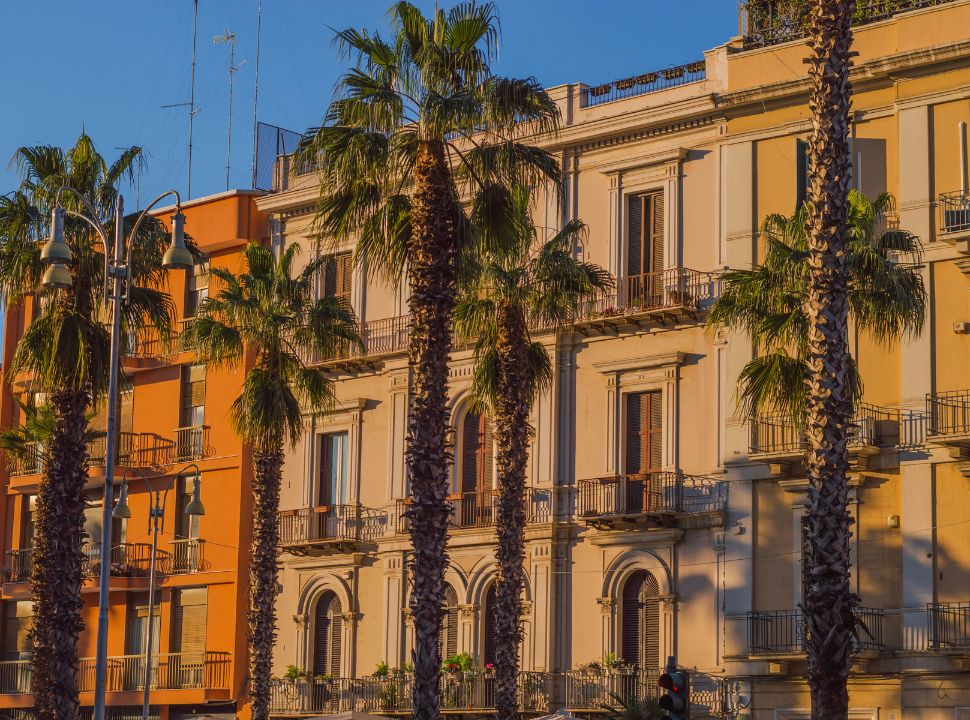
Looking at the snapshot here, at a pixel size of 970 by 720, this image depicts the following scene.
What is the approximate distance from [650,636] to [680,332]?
6708mm

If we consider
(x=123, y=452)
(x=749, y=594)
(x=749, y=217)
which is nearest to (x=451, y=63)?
(x=749, y=217)

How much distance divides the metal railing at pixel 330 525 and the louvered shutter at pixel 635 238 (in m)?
9.31

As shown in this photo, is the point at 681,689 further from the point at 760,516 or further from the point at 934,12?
the point at 934,12

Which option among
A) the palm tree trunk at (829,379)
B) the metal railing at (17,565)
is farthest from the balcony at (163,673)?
the palm tree trunk at (829,379)

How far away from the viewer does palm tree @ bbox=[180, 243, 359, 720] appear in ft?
125

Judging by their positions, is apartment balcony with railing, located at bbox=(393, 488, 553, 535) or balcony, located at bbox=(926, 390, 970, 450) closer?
balcony, located at bbox=(926, 390, 970, 450)

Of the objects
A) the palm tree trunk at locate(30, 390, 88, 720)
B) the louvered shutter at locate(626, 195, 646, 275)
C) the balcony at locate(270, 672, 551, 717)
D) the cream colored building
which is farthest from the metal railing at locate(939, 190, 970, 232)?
the palm tree trunk at locate(30, 390, 88, 720)

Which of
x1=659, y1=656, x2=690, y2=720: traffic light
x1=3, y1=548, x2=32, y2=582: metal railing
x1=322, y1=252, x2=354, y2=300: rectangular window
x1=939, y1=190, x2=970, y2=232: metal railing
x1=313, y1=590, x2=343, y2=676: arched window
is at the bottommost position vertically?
x1=659, y1=656, x2=690, y2=720: traffic light

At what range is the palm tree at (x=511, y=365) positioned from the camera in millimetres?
33875

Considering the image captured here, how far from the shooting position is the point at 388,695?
42812mm

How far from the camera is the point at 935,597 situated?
112 feet

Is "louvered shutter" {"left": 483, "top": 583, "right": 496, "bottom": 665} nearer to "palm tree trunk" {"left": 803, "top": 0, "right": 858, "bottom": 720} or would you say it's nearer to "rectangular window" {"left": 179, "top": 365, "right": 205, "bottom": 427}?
"rectangular window" {"left": 179, "top": 365, "right": 205, "bottom": 427}

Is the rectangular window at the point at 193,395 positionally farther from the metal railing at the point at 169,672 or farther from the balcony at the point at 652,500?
the balcony at the point at 652,500

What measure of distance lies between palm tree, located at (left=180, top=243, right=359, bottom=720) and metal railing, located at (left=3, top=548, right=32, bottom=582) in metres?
15.3
